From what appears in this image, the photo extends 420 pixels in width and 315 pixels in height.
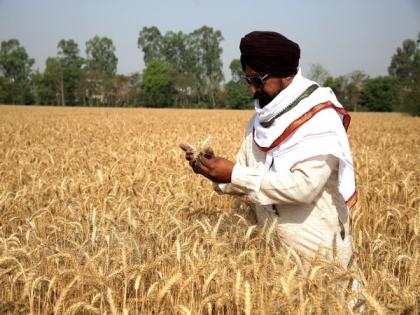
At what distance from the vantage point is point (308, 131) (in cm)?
224

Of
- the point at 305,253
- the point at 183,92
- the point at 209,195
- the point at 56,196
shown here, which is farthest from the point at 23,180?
the point at 183,92

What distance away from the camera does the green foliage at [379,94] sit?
71125 millimetres

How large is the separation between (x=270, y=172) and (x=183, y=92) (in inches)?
2983

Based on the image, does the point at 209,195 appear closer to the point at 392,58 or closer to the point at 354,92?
the point at 354,92

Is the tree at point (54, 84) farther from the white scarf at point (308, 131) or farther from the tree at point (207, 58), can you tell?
the white scarf at point (308, 131)

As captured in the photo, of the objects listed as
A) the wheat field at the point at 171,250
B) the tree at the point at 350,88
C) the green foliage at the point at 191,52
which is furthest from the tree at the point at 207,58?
the wheat field at the point at 171,250

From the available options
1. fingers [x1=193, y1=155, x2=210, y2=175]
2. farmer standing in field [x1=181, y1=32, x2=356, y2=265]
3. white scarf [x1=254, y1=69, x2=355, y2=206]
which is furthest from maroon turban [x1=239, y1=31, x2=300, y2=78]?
fingers [x1=193, y1=155, x2=210, y2=175]

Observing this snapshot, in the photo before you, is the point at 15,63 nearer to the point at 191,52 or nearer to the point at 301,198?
the point at 191,52

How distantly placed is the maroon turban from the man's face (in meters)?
0.03

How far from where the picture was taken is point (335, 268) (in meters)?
1.98

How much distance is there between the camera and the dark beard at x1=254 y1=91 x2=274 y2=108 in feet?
7.97

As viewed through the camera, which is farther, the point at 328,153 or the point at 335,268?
the point at 328,153

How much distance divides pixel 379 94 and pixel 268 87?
250 ft

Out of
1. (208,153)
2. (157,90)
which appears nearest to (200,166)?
(208,153)
